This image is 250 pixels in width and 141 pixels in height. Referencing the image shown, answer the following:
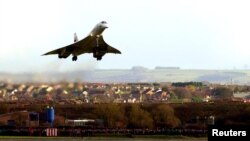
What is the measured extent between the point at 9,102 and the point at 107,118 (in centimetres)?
2996

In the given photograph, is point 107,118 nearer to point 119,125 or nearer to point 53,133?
point 119,125

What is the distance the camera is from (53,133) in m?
102

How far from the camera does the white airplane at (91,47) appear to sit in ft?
250

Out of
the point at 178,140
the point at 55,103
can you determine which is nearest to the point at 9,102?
the point at 55,103

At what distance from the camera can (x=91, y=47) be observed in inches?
3105

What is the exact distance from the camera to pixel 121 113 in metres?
136

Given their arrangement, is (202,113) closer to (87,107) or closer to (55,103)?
(87,107)

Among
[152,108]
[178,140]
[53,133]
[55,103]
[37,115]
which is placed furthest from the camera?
[55,103]

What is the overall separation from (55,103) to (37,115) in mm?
31819

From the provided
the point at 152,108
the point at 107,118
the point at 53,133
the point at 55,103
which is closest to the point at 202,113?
the point at 152,108

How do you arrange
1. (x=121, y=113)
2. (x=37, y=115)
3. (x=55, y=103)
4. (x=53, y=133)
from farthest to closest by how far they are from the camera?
(x=55, y=103) → (x=121, y=113) → (x=37, y=115) → (x=53, y=133)

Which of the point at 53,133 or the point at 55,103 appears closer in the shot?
the point at 53,133

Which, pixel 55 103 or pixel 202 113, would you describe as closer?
pixel 202 113

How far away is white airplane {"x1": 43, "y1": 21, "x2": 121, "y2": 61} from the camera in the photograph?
7619 centimetres
